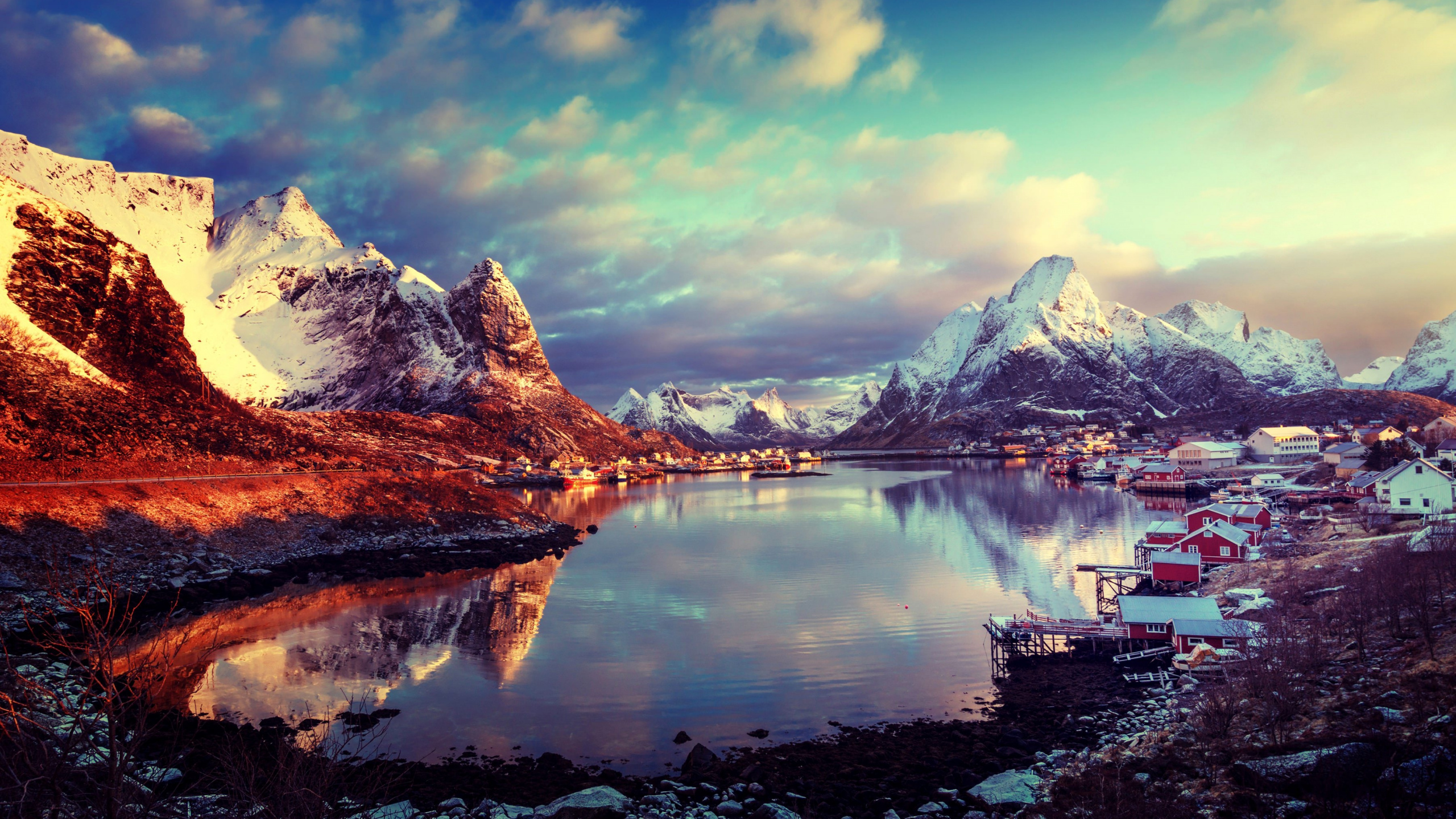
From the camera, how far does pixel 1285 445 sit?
105 m

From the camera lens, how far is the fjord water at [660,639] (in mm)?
20734

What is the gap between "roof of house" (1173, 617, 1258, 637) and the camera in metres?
24.2

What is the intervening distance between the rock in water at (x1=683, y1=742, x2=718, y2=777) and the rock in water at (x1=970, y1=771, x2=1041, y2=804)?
6.33 meters

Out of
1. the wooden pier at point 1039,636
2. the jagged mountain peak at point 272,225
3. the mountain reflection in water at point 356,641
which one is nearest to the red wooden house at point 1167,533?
the wooden pier at point 1039,636

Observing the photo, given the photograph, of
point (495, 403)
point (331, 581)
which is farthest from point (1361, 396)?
point (331, 581)

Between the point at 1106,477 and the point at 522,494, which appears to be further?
the point at 1106,477

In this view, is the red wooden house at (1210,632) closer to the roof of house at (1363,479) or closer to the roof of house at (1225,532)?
the roof of house at (1225,532)

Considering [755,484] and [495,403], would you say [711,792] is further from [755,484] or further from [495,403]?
[495,403]

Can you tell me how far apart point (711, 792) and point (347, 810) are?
7.46 m

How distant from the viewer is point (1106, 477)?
110375 mm

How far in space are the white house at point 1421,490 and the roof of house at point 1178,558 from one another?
16.2m

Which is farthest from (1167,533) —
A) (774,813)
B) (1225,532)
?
(774,813)

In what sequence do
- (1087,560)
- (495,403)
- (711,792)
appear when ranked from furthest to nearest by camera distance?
(495,403)
(1087,560)
(711,792)

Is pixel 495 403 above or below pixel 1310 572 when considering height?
above
